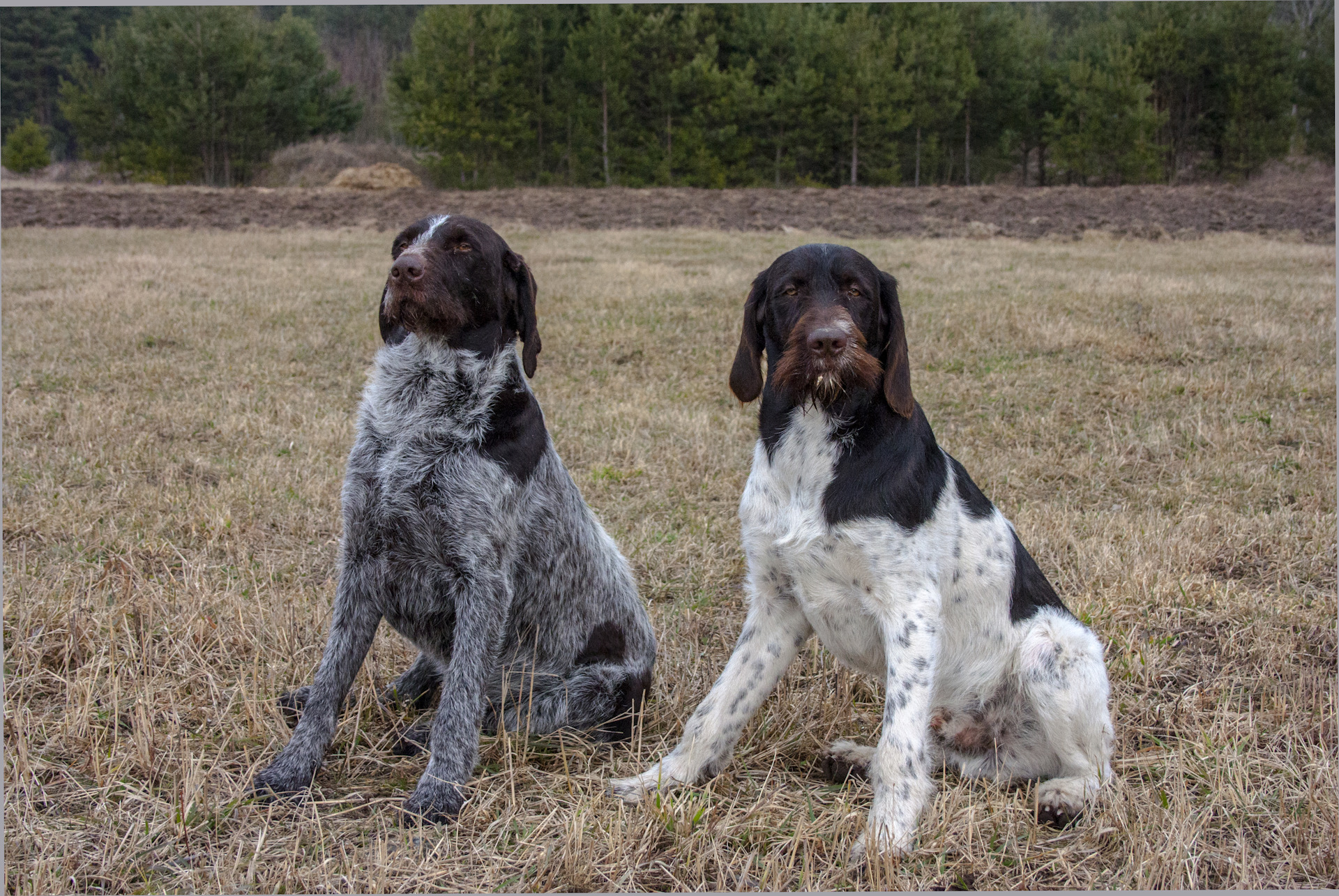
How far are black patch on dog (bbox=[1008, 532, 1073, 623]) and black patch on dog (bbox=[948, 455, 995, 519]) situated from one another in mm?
176

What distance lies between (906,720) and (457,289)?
6.65 ft

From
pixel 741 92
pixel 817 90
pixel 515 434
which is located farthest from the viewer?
pixel 817 90

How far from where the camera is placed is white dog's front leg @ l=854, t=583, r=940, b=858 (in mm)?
3080

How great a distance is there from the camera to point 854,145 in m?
41.8

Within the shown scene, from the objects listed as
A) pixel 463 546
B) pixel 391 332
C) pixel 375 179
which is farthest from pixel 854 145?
pixel 463 546

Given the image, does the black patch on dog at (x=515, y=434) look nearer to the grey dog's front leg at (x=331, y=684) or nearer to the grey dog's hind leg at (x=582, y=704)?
the grey dog's front leg at (x=331, y=684)

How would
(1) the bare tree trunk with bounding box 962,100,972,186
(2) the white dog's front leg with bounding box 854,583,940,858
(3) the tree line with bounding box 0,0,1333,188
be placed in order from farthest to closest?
1. (1) the bare tree trunk with bounding box 962,100,972,186
2. (3) the tree line with bounding box 0,0,1333,188
3. (2) the white dog's front leg with bounding box 854,583,940,858

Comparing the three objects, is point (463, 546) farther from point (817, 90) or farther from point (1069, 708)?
point (817, 90)

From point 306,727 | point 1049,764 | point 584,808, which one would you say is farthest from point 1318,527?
point 306,727

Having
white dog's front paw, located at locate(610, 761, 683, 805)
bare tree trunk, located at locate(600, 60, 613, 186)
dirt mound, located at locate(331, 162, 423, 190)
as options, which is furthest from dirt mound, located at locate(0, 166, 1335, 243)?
white dog's front paw, located at locate(610, 761, 683, 805)

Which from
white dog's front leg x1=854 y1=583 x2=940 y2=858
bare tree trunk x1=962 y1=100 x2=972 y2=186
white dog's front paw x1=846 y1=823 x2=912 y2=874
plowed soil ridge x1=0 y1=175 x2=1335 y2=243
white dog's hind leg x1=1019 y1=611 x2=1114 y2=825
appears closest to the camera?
white dog's front paw x1=846 y1=823 x2=912 y2=874

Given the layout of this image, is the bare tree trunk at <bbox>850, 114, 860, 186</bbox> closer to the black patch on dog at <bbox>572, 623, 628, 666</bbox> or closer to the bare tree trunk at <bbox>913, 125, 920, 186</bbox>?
the bare tree trunk at <bbox>913, 125, 920, 186</bbox>

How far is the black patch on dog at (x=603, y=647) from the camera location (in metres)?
3.87

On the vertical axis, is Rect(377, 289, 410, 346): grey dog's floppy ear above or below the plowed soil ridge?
below
